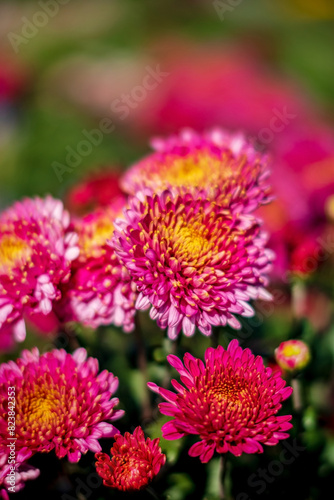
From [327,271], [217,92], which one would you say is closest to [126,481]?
[327,271]

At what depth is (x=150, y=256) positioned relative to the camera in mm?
494

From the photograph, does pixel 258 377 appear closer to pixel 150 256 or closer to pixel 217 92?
pixel 150 256

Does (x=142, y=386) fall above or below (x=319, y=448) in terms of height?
below

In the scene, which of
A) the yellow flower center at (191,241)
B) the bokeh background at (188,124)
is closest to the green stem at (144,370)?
the bokeh background at (188,124)

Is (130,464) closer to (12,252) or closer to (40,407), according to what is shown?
(40,407)

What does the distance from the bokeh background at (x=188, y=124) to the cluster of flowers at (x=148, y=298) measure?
84mm

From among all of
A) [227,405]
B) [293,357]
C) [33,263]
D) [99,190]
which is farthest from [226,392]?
[99,190]

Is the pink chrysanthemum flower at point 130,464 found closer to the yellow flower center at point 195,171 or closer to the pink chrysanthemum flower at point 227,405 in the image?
the pink chrysanthemum flower at point 227,405

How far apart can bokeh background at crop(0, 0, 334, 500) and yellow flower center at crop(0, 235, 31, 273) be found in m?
0.13

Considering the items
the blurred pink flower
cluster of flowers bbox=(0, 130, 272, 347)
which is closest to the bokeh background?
the blurred pink flower

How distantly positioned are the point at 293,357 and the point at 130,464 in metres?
0.22

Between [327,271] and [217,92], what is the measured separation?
4.49 feet

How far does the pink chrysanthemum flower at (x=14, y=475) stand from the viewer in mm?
454

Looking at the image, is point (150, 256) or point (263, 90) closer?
point (150, 256)
